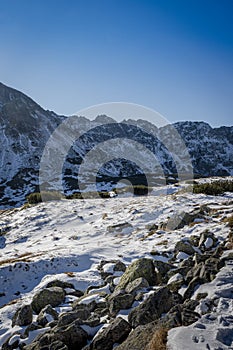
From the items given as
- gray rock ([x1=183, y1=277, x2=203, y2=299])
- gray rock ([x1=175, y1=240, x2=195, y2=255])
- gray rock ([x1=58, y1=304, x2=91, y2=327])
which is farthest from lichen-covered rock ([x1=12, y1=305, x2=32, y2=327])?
gray rock ([x1=175, y1=240, x2=195, y2=255])

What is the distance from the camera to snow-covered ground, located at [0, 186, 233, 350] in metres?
7.62

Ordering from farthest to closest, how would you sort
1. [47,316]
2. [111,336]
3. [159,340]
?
[47,316]
[111,336]
[159,340]

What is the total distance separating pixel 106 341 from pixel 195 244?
289 inches

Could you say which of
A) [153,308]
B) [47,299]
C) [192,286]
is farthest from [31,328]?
[192,286]

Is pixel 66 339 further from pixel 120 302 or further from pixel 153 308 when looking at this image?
pixel 153 308

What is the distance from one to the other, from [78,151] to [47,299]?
102 metres

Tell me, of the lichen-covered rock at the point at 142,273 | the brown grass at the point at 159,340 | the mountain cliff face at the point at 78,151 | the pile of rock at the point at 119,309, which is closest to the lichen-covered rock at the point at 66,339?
the pile of rock at the point at 119,309

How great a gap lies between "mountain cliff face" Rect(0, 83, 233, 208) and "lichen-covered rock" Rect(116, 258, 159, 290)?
141 feet

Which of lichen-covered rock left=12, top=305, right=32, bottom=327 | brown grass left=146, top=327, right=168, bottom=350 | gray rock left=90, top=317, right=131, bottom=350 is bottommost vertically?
lichen-covered rock left=12, top=305, right=32, bottom=327

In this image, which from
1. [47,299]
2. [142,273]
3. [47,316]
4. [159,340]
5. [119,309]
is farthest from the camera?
[142,273]

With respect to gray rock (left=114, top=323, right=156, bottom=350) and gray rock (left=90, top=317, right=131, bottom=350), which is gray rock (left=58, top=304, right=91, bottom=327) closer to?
gray rock (left=90, top=317, right=131, bottom=350)

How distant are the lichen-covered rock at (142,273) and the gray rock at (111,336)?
9.35ft

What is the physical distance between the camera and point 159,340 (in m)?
5.21

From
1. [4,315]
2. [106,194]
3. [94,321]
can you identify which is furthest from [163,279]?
[106,194]
